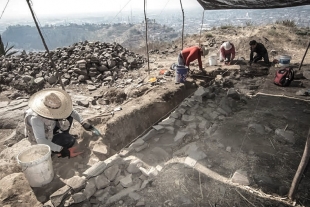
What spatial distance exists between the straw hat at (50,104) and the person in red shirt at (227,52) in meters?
6.48

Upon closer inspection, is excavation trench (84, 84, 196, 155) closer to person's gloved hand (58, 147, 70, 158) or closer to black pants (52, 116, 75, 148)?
black pants (52, 116, 75, 148)

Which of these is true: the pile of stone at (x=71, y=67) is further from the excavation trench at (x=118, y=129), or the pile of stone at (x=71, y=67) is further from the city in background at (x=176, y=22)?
the excavation trench at (x=118, y=129)

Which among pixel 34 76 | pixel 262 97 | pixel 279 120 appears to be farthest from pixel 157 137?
pixel 34 76

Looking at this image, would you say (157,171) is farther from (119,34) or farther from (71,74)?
(119,34)

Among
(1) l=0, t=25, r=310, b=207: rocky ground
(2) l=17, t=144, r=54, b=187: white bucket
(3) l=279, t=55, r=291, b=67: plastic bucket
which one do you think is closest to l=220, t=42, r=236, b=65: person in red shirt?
(1) l=0, t=25, r=310, b=207: rocky ground

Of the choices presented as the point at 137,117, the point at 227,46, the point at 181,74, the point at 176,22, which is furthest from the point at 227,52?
the point at 176,22

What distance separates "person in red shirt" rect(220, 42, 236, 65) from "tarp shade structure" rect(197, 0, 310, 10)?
1.63 m

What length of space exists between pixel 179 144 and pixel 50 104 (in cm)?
232

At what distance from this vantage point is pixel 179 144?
398cm

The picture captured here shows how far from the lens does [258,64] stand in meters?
7.96

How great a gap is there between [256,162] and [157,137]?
1814 millimetres

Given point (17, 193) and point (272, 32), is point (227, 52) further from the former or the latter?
point (17, 193)

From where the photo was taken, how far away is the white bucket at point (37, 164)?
103 inches

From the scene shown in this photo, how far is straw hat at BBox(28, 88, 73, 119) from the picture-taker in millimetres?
2954
